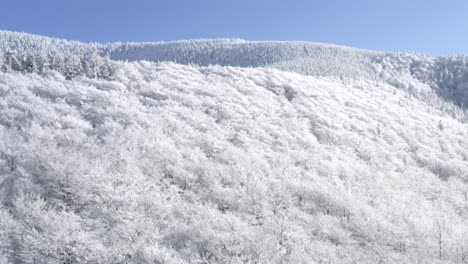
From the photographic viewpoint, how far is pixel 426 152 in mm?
22062

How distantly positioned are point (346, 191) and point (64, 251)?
960 cm

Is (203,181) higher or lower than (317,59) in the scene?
lower

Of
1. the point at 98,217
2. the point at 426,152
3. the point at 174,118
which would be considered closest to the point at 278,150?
the point at 174,118

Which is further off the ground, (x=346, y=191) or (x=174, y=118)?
(x=174, y=118)

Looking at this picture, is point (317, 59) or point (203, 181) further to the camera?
point (317, 59)

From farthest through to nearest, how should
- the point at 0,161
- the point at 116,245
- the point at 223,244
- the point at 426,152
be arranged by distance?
the point at 426,152, the point at 0,161, the point at 223,244, the point at 116,245

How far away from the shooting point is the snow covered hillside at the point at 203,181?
723 centimetres

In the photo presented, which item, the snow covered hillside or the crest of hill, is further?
the crest of hill

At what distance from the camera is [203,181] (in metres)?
10.8

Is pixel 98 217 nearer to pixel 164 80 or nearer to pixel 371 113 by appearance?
pixel 164 80

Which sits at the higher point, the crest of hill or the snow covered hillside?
the crest of hill

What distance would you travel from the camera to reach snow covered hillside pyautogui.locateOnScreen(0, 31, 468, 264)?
23.7ft

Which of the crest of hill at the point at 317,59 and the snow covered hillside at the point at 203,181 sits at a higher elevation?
the crest of hill at the point at 317,59

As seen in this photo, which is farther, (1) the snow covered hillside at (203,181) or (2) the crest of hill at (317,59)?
(2) the crest of hill at (317,59)
